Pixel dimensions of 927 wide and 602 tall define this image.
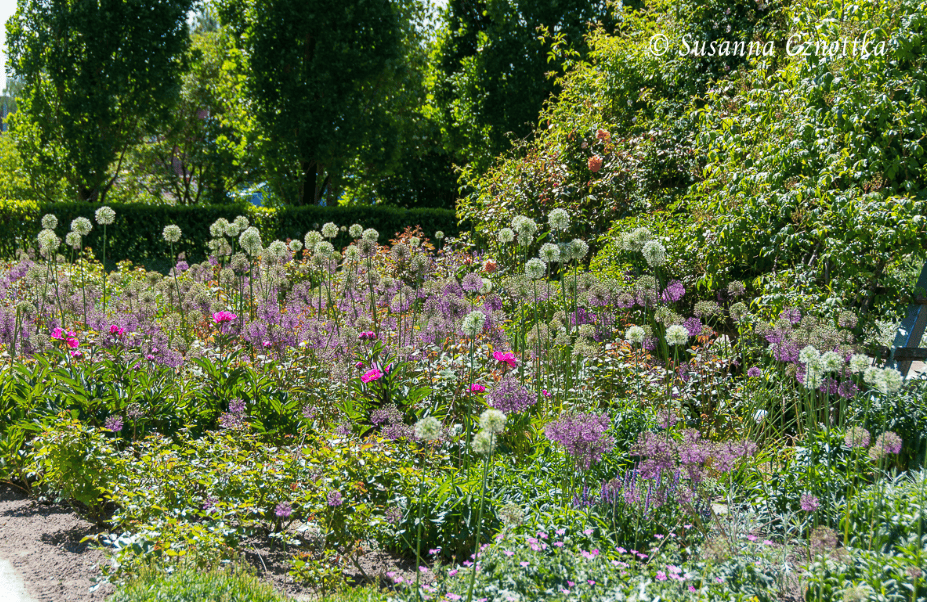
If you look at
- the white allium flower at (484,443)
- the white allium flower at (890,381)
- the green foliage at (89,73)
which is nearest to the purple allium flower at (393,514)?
the white allium flower at (484,443)

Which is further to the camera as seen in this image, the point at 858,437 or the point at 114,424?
the point at 114,424

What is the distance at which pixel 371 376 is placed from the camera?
12.7 feet

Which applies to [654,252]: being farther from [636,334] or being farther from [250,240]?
[250,240]

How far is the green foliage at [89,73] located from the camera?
13.0 metres

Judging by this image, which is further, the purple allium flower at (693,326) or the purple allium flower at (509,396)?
the purple allium flower at (693,326)

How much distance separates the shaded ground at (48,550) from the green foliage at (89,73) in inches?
470

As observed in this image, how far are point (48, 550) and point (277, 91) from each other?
12.6 m

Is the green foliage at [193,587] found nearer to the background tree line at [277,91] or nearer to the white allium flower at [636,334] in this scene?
the white allium flower at [636,334]

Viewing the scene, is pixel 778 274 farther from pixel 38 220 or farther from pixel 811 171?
pixel 38 220

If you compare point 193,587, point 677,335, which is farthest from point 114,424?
point 677,335

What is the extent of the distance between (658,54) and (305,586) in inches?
286

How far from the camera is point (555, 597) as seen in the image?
2137 mm

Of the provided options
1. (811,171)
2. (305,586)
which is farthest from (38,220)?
(811,171)

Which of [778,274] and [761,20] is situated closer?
[778,274]
